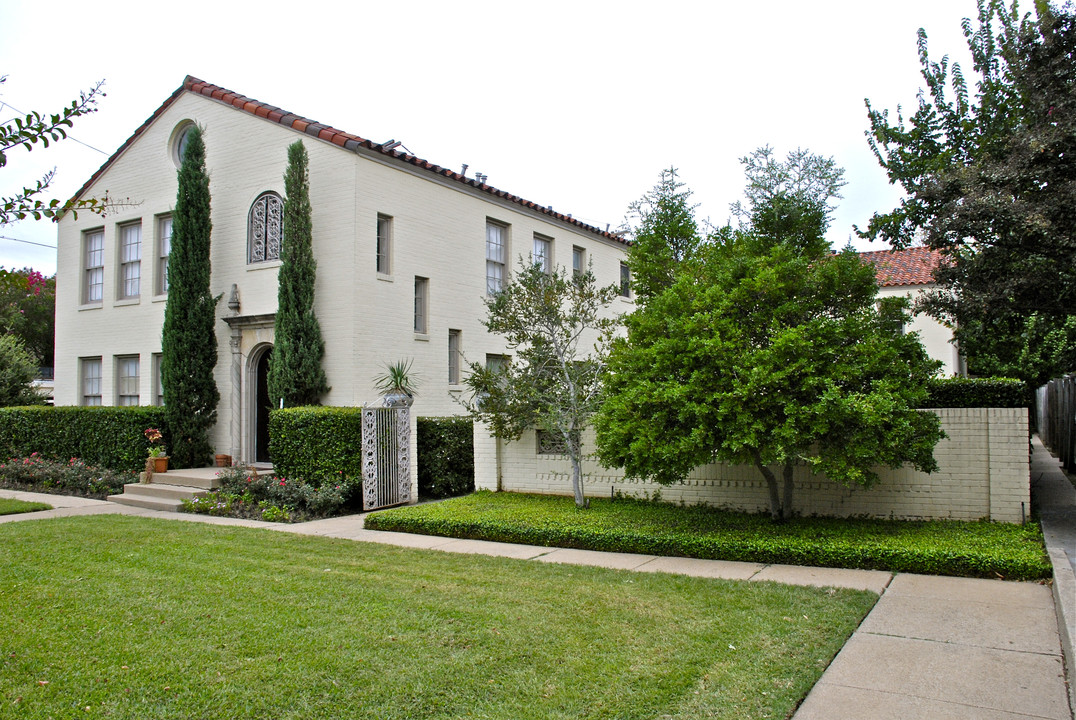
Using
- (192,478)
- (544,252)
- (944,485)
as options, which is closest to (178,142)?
(192,478)

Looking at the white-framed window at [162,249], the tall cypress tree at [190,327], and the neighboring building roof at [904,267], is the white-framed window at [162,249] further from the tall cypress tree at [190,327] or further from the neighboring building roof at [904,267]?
the neighboring building roof at [904,267]

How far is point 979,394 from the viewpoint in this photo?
37.4 feet

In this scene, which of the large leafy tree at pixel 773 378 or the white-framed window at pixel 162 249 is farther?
the white-framed window at pixel 162 249

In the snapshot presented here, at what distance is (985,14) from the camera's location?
977 cm

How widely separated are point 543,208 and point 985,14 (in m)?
11.0

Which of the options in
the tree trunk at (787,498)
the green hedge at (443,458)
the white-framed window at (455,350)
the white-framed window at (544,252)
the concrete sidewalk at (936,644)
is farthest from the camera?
the white-framed window at (544,252)

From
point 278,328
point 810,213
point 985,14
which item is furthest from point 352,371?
point 810,213

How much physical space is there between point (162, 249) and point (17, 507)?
7.10 m

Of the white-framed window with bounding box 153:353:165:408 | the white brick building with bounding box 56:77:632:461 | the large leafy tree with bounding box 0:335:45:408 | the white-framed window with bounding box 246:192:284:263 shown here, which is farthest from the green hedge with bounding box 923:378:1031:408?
the large leafy tree with bounding box 0:335:45:408

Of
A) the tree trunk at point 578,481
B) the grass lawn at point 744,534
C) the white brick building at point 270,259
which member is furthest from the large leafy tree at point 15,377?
the tree trunk at point 578,481

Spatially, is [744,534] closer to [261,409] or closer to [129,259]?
[261,409]

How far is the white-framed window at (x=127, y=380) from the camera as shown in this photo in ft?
58.2

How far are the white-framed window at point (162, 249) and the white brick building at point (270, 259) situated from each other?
4 centimetres

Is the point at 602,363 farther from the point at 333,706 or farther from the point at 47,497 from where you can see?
the point at 47,497
